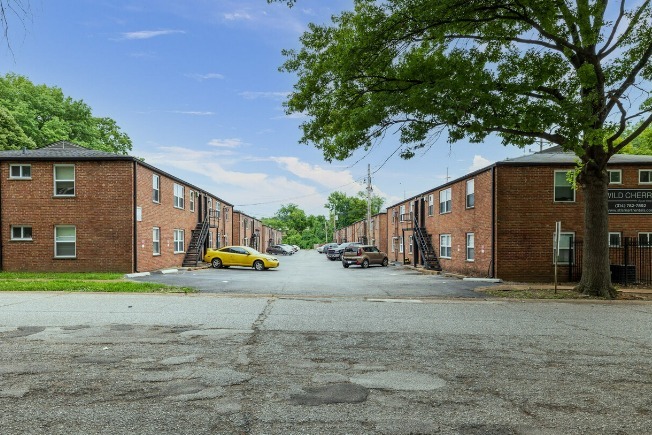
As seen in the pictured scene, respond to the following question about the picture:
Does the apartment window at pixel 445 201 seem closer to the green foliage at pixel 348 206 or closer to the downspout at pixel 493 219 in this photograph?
the downspout at pixel 493 219

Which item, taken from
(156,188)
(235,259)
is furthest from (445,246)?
(156,188)

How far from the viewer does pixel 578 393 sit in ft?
16.1

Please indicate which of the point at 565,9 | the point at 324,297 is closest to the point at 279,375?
the point at 324,297

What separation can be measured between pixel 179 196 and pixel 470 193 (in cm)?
1820

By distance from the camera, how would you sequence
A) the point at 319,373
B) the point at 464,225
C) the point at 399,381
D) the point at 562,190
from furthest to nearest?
1. the point at 464,225
2. the point at 562,190
3. the point at 319,373
4. the point at 399,381

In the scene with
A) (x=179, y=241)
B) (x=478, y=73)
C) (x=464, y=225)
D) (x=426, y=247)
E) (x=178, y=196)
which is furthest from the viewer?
(x=426, y=247)

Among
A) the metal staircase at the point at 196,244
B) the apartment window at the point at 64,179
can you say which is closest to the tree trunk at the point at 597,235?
A: the apartment window at the point at 64,179

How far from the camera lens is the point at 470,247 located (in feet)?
80.5

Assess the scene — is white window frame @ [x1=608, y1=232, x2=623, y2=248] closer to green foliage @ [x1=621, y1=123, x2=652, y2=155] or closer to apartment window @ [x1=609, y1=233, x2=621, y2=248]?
apartment window @ [x1=609, y1=233, x2=621, y2=248]

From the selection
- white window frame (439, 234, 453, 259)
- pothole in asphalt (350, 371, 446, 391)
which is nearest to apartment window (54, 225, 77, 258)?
white window frame (439, 234, 453, 259)

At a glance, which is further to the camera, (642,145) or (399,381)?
(642,145)

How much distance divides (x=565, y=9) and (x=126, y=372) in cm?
1453

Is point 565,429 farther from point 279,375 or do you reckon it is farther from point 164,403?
point 164,403

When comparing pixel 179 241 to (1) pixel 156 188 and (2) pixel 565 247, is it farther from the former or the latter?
(2) pixel 565 247
